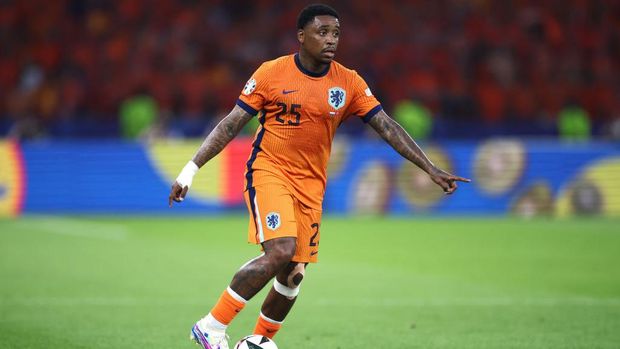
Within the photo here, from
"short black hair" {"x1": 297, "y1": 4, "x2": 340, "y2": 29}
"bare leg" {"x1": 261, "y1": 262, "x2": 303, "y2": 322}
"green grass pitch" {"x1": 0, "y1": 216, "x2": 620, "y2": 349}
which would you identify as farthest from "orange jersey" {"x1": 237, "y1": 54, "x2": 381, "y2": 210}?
"green grass pitch" {"x1": 0, "y1": 216, "x2": 620, "y2": 349}

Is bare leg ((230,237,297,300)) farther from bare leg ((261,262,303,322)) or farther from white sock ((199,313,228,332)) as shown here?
bare leg ((261,262,303,322))

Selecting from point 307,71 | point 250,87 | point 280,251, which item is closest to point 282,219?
point 280,251

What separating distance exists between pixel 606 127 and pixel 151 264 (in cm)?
1441

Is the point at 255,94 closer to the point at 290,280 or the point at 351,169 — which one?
the point at 290,280

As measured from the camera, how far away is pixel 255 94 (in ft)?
20.8

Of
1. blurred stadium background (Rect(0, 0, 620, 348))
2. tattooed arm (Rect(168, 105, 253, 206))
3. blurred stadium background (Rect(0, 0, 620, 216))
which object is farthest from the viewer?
blurred stadium background (Rect(0, 0, 620, 216))

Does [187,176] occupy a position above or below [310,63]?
below

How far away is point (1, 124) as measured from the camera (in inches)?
857

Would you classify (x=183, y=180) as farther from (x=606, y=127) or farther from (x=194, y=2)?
(x=194, y=2)

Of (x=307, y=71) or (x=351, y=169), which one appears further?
(x=351, y=169)

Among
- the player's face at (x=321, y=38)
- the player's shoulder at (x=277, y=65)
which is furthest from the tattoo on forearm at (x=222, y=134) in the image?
the player's face at (x=321, y=38)

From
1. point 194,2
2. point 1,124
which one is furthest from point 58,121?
point 194,2

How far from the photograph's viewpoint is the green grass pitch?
7.66 m

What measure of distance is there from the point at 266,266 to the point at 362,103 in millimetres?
1342
